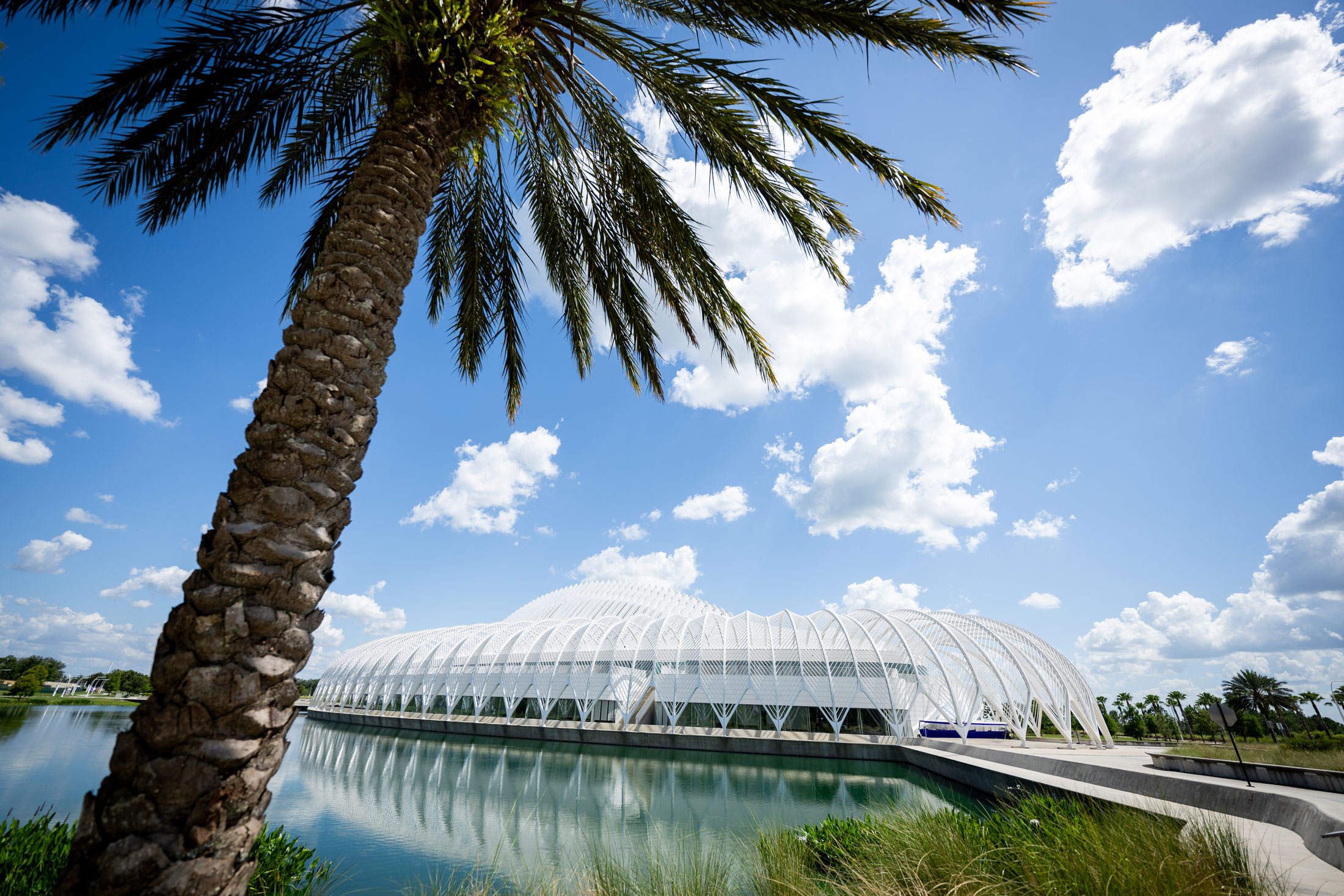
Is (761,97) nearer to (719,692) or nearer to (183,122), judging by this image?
(183,122)

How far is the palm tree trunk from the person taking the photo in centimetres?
260

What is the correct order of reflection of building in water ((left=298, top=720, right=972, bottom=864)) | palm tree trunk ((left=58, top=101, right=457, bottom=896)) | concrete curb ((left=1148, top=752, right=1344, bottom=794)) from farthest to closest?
concrete curb ((left=1148, top=752, right=1344, bottom=794)) < reflection of building in water ((left=298, top=720, right=972, bottom=864)) < palm tree trunk ((left=58, top=101, right=457, bottom=896))

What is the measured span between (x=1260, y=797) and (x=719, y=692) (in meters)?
23.9

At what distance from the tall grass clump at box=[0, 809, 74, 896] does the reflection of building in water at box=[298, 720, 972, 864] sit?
3800mm

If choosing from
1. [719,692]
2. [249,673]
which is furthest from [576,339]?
[719,692]

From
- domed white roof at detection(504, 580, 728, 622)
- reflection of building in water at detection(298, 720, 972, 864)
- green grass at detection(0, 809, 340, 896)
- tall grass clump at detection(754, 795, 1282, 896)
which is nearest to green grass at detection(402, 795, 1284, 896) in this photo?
tall grass clump at detection(754, 795, 1282, 896)

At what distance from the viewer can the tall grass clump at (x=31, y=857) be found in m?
4.71

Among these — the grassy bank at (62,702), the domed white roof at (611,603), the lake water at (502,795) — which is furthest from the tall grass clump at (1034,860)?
the grassy bank at (62,702)

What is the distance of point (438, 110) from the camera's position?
4895mm

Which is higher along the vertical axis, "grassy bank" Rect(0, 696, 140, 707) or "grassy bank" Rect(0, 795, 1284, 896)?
"grassy bank" Rect(0, 795, 1284, 896)

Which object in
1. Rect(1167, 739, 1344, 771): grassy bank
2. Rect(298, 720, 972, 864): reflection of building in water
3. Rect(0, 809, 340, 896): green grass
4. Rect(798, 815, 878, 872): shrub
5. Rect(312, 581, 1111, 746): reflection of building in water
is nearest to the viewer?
Rect(0, 809, 340, 896): green grass

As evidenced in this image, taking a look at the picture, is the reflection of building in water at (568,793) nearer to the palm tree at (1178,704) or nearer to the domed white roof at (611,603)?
the domed white roof at (611,603)

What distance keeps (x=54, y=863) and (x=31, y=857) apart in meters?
0.27

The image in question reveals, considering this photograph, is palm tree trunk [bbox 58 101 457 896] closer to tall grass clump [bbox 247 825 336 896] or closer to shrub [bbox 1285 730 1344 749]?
tall grass clump [bbox 247 825 336 896]
